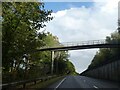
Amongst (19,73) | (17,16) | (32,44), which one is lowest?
(19,73)

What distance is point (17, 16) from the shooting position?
2473cm

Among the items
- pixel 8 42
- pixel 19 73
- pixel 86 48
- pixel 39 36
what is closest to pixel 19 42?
pixel 8 42

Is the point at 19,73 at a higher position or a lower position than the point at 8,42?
lower

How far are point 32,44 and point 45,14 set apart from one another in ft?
8.19

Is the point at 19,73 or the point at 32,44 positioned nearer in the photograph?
the point at 32,44

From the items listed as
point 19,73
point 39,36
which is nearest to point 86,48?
point 19,73

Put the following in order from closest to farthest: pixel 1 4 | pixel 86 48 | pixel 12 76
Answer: pixel 1 4 < pixel 12 76 < pixel 86 48

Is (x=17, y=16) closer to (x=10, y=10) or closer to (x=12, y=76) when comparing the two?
(x=10, y=10)

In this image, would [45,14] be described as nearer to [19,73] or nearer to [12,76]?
[12,76]

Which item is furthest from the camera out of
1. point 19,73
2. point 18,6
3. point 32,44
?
point 19,73

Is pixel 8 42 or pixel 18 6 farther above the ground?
pixel 18 6

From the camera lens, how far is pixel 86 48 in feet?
299

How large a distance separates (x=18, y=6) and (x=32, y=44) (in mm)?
3402

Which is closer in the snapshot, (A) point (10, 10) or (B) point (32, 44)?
(A) point (10, 10)
